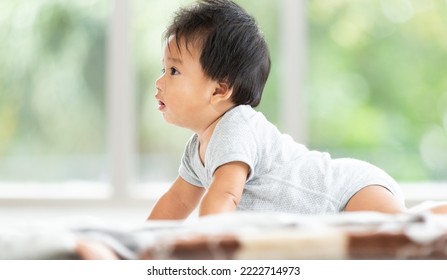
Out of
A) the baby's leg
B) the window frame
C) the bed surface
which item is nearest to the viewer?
the bed surface

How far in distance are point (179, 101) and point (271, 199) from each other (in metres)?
0.25

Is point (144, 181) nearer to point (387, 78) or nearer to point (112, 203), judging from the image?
point (112, 203)

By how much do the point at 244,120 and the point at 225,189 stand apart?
0.17 m

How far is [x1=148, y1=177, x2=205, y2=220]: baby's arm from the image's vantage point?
4.80 feet

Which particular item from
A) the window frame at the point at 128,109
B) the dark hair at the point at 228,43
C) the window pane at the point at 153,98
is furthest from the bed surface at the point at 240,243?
the window pane at the point at 153,98

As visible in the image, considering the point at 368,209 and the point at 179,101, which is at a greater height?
the point at 179,101

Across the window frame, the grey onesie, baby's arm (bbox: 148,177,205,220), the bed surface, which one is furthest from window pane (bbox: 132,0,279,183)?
the bed surface

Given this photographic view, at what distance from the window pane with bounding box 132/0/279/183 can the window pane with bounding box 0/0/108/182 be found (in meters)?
0.14

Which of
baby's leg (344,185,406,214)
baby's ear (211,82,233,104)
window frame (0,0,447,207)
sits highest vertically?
window frame (0,0,447,207)

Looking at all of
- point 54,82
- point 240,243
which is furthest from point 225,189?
point 54,82

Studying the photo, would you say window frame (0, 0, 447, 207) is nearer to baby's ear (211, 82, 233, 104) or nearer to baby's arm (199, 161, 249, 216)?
baby's ear (211, 82, 233, 104)
